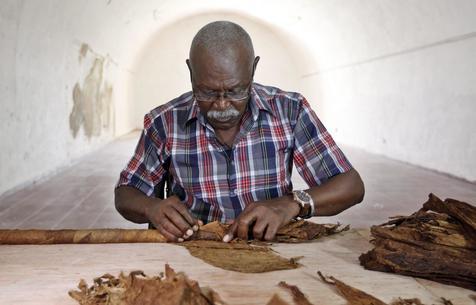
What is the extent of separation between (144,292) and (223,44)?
48.5 inches

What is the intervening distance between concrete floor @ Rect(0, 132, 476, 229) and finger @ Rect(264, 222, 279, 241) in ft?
10.6

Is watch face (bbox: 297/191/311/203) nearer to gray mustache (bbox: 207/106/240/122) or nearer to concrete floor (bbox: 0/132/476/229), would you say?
gray mustache (bbox: 207/106/240/122)

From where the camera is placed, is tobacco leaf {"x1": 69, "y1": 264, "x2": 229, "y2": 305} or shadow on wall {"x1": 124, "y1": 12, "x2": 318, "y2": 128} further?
shadow on wall {"x1": 124, "y1": 12, "x2": 318, "y2": 128}

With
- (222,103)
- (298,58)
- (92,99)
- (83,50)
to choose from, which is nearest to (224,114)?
(222,103)

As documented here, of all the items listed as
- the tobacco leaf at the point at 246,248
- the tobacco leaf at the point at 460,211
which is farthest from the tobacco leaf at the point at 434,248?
the tobacco leaf at the point at 246,248

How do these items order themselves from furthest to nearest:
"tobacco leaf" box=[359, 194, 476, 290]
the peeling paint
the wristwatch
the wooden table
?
the peeling paint < the wristwatch < "tobacco leaf" box=[359, 194, 476, 290] < the wooden table

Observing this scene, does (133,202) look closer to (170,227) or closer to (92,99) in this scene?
Result: (170,227)

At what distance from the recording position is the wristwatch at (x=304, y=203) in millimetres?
2246

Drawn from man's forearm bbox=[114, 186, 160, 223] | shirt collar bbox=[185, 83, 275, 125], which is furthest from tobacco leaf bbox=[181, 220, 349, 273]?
shirt collar bbox=[185, 83, 275, 125]

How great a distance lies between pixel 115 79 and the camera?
14.5 m

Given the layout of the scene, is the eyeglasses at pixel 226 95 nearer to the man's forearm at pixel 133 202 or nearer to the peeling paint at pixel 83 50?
the man's forearm at pixel 133 202

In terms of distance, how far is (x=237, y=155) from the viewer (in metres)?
2.56

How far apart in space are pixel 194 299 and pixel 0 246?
38.3 inches

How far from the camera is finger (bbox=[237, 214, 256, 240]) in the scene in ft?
6.66
